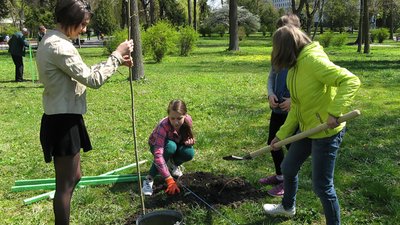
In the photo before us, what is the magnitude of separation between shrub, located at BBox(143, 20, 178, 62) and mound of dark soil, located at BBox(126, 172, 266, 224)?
48.4ft

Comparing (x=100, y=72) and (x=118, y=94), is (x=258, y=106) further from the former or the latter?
(x=100, y=72)

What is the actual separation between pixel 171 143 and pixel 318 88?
1.74m

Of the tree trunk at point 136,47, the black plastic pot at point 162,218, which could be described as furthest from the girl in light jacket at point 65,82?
the tree trunk at point 136,47

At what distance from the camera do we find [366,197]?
151 inches

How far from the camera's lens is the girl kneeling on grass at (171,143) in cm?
376

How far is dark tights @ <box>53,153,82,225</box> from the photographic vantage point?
106 inches

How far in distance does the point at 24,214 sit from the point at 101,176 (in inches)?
35.6

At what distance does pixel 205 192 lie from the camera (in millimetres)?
3988

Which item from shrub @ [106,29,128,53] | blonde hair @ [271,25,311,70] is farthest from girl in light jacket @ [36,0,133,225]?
shrub @ [106,29,128,53]

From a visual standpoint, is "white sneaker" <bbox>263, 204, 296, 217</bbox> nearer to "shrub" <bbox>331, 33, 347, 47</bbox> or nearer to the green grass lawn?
the green grass lawn

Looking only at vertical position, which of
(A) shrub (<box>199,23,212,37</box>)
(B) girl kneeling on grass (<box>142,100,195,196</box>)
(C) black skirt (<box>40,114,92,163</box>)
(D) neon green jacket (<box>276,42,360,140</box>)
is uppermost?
(A) shrub (<box>199,23,212,37</box>)

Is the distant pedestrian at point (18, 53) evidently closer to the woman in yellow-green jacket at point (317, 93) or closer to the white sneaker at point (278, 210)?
the white sneaker at point (278, 210)

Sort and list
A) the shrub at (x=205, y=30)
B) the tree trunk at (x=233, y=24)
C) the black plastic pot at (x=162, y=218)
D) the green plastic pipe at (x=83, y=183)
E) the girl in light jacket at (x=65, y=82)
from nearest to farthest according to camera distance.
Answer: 1. the girl in light jacket at (x=65, y=82)
2. the black plastic pot at (x=162, y=218)
3. the green plastic pipe at (x=83, y=183)
4. the tree trunk at (x=233, y=24)
5. the shrub at (x=205, y=30)

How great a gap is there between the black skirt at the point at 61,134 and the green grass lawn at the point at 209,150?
1126 millimetres
